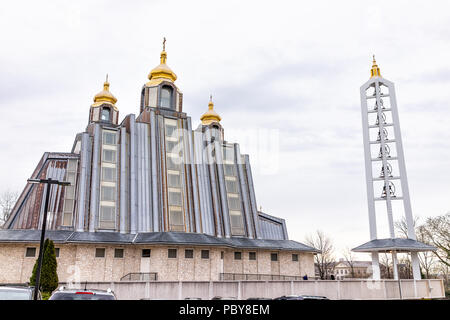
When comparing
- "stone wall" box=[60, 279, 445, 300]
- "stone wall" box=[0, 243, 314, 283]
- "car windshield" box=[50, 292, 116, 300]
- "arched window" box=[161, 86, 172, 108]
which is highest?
"arched window" box=[161, 86, 172, 108]

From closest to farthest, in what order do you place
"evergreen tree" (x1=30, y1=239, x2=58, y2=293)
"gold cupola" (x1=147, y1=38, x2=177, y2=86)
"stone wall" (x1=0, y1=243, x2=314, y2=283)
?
"evergreen tree" (x1=30, y1=239, x2=58, y2=293) < "stone wall" (x1=0, y1=243, x2=314, y2=283) < "gold cupola" (x1=147, y1=38, x2=177, y2=86)

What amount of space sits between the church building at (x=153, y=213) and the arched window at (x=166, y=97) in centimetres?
11

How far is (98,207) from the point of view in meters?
31.7

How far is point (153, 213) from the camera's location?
3262cm

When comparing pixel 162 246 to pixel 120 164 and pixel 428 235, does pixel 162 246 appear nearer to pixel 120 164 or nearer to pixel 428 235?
pixel 120 164

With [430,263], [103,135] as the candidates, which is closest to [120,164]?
[103,135]

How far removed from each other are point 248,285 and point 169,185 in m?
13.4

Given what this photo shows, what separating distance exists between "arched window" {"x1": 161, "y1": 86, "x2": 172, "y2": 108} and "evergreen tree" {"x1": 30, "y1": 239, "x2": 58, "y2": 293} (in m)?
20.1

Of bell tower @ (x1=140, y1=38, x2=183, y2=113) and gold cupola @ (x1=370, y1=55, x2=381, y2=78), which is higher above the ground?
bell tower @ (x1=140, y1=38, x2=183, y2=113)

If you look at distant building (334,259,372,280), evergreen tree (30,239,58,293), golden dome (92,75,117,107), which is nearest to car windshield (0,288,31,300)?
evergreen tree (30,239,58,293)

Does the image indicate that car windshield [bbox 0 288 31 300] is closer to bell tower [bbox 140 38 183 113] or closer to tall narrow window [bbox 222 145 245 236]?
tall narrow window [bbox 222 145 245 236]

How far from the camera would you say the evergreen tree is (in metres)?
24.2

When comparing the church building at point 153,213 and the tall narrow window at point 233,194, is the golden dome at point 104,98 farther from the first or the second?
the tall narrow window at point 233,194

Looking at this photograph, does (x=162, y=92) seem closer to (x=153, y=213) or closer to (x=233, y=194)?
(x=233, y=194)
